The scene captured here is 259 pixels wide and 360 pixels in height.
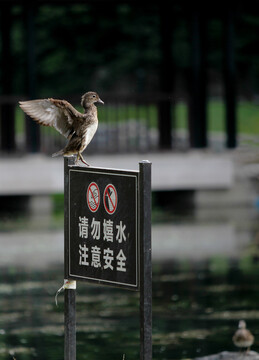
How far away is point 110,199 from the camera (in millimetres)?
6727

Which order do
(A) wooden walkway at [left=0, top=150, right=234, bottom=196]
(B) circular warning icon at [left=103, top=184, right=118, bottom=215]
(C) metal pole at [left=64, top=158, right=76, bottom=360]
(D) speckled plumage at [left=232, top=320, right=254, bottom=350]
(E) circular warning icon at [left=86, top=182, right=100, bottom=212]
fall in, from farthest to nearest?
1. (A) wooden walkway at [left=0, top=150, right=234, bottom=196]
2. (D) speckled plumage at [left=232, top=320, right=254, bottom=350]
3. (C) metal pole at [left=64, top=158, right=76, bottom=360]
4. (E) circular warning icon at [left=86, top=182, right=100, bottom=212]
5. (B) circular warning icon at [left=103, top=184, right=118, bottom=215]

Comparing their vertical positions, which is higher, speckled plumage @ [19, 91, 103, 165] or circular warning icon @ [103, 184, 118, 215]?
speckled plumage @ [19, 91, 103, 165]

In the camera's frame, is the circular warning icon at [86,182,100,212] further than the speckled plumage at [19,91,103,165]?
No

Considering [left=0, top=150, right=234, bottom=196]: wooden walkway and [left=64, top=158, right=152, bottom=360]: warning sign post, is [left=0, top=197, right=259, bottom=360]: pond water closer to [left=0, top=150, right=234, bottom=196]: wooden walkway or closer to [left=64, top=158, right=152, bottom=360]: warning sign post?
[left=64, top=158, right=152, bottom=360]: warning sign post

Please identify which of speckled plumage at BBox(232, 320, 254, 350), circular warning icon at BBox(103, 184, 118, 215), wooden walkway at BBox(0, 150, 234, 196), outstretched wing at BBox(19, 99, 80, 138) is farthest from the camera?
wooden walkway at BBox(0, 150, 234, 196)

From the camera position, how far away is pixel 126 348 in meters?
10.8

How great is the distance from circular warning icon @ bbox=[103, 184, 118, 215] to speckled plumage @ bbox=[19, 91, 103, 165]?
0.66 metres

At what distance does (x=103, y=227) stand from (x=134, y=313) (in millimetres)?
5744

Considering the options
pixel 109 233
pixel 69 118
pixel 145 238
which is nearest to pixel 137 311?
pixel 69 118

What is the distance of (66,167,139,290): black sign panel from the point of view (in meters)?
A: 6.57

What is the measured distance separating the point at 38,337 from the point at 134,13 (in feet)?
90.3

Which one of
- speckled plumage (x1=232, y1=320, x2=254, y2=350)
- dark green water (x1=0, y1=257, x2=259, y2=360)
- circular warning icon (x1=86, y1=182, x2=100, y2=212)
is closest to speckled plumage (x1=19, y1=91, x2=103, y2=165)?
circular warning icon (x1=86, y1=182, x2=100, y2=212)

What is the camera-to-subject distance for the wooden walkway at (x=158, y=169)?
61.5ft

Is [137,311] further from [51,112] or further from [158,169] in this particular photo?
[158,169]
